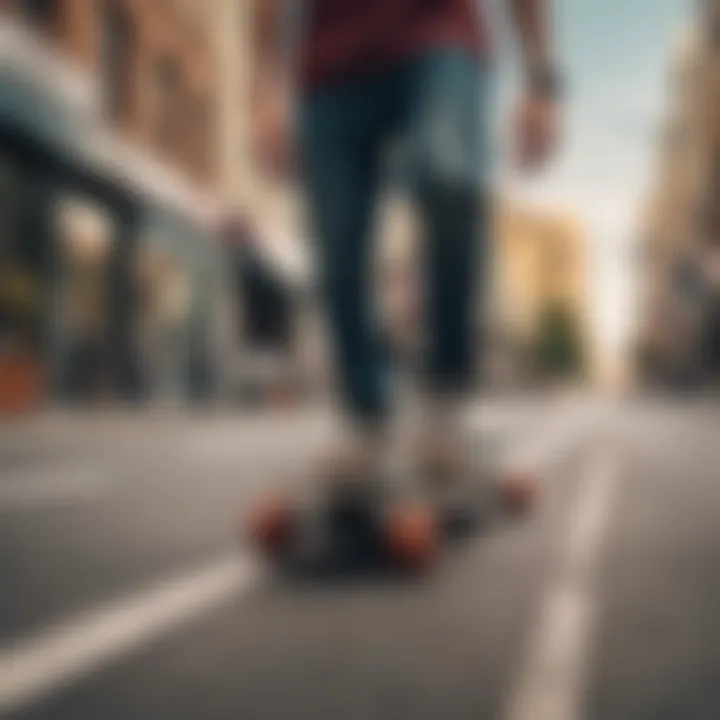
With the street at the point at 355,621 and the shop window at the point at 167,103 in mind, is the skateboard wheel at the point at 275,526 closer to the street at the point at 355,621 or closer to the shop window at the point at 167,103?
→ the street at the point at 355,621

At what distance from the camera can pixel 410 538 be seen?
6.41ft

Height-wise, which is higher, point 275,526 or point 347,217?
point 347,217

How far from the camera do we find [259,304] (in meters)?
18.2

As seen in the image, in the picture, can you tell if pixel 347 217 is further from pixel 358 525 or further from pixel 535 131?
pixel 358 525

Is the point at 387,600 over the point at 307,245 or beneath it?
beneath

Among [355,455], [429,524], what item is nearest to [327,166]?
[355,455]

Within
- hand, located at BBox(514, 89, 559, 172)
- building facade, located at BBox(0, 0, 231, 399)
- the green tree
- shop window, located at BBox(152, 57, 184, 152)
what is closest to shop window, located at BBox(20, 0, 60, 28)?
building facade, located at BBox(0, 0, 231, 399)

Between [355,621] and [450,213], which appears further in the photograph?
[450,213]

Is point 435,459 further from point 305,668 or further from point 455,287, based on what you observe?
point 305,668

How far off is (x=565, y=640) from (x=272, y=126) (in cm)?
139

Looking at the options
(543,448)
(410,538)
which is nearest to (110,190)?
(543,448)

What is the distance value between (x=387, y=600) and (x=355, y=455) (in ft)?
1.77

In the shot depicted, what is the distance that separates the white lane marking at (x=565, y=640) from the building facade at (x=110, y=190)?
18.4 feet

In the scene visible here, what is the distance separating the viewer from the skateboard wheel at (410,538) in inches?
76.2
